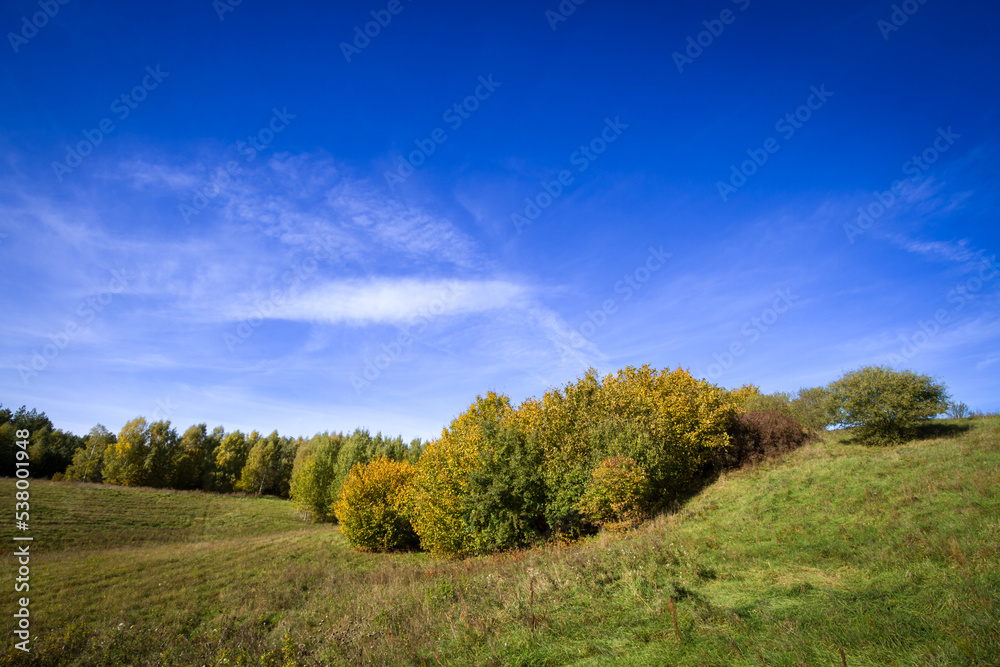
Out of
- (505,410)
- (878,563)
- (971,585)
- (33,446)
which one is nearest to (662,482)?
(505,410)

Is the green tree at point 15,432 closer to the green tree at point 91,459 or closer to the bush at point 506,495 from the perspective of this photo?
the green tree at point 91,459

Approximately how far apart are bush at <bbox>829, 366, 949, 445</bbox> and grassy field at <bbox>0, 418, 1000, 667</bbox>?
1.47 meters

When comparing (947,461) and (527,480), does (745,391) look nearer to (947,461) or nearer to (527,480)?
(947,461)

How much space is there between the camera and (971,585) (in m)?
6.96

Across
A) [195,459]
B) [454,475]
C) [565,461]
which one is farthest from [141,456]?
[565,461]

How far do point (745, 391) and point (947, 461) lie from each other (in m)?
31.5

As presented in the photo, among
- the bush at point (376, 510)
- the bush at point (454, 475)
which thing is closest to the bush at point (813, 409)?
the bush at point (454, 475)

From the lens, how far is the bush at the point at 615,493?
19.8 metres

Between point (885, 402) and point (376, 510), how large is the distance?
35178 mm

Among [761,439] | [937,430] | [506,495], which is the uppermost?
[937,430]

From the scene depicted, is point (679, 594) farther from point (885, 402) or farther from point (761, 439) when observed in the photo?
point (761, 439)

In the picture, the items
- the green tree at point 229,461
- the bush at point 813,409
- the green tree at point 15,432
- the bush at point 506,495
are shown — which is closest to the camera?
the bush at point 506,495

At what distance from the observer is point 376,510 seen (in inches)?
1325

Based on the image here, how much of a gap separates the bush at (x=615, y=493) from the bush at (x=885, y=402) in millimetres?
13084
